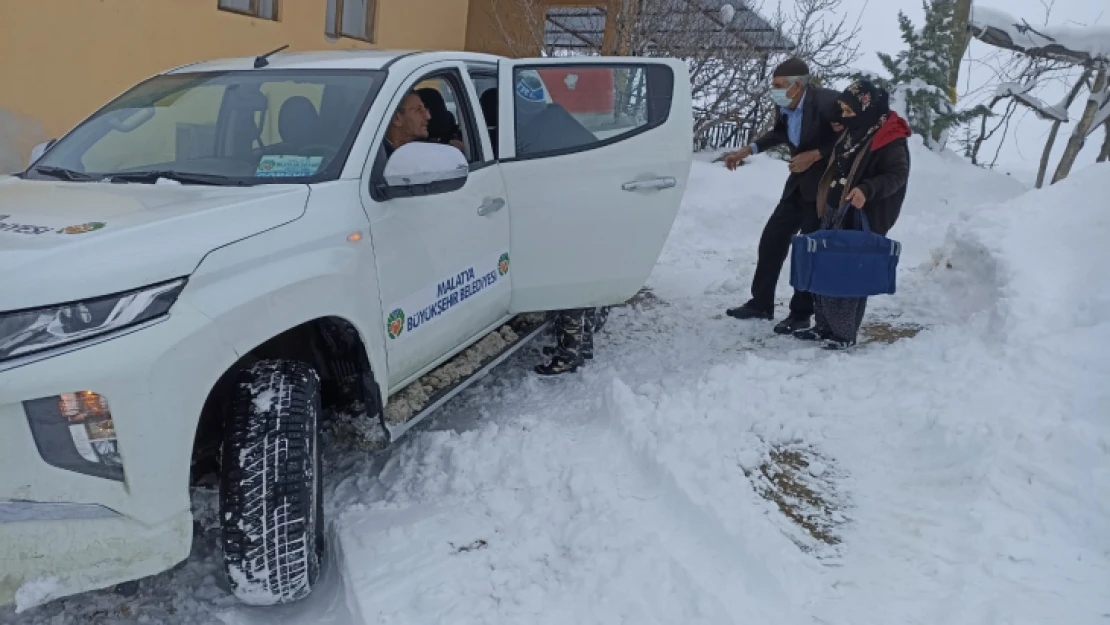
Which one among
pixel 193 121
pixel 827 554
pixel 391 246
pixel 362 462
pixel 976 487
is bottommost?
pixel 362 462

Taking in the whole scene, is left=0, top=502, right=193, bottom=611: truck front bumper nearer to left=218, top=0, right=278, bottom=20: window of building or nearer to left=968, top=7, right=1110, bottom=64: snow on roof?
left=218, top=0, right=278, bottom=20: window of building

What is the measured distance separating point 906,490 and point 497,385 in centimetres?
223

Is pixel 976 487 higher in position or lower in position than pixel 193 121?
lower

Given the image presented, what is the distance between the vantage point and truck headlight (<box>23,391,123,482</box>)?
76.6 inches

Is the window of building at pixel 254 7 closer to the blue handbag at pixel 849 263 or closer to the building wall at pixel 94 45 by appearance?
the building wall at pixel 94 45

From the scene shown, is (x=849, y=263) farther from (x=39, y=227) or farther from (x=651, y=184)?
(x=39, y=227)

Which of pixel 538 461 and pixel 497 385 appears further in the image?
pixel 497 385

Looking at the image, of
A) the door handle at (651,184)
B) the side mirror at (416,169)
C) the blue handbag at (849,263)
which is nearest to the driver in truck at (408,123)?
the side mirror at (416,169)

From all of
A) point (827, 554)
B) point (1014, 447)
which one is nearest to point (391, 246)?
point (827, 554)

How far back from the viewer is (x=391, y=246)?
2.99 meters

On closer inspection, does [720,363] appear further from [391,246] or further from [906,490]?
[391,246]

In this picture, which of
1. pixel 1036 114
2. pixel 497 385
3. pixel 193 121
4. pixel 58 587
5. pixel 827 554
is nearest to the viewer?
pixel 58 587

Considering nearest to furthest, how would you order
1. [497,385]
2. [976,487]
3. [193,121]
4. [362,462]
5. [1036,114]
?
[976,487] → [193,121] → [362,462] → [497,385] → [1036,114]

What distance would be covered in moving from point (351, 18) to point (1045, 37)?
9322mm
